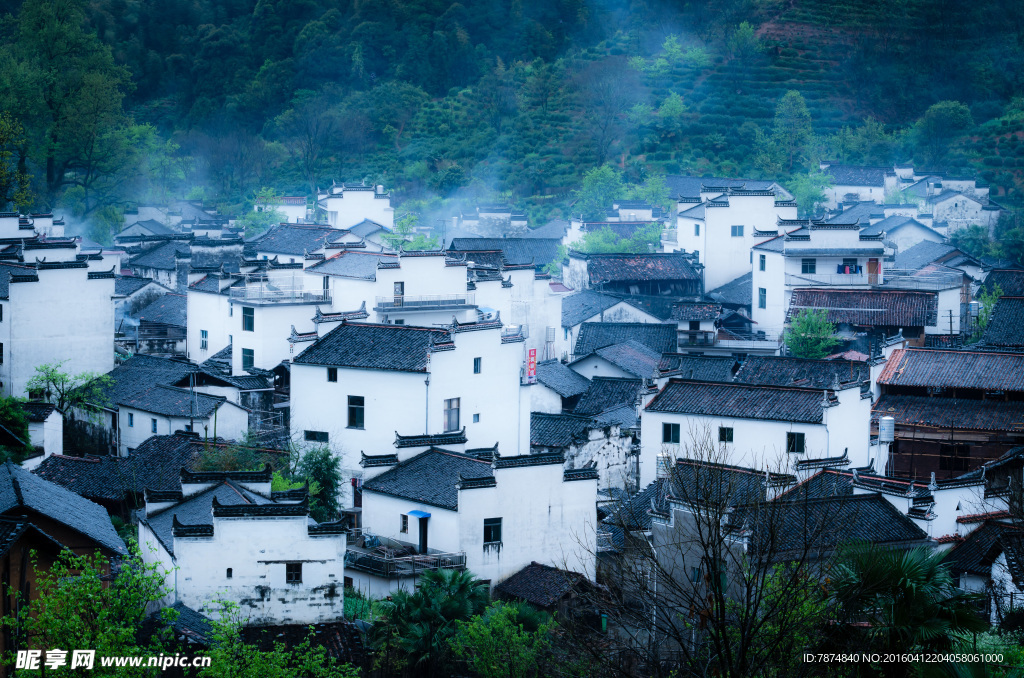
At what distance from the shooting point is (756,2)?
283 feet

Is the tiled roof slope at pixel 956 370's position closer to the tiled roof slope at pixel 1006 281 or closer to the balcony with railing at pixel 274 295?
the tiled roof slope at pixel 1006 281

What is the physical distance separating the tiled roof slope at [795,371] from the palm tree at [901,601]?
62.3ft

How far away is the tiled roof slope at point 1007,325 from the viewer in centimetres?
3459

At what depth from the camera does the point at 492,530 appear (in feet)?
76.1

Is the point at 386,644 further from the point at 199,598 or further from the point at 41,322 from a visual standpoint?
the point at 41,322

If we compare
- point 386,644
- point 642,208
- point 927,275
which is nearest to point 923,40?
point 642,208

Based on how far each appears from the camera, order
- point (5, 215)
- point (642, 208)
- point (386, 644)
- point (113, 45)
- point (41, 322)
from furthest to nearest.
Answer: point (113, 45) → point (642, 208) → point (5, 215) → point (41, 322) → point (386, 644)

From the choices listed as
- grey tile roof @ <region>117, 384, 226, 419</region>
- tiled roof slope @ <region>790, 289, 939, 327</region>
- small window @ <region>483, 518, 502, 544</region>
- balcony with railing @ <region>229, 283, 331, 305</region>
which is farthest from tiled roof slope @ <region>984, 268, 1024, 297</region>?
grey tile roof @ <region>117, 384, 226, 419</region>

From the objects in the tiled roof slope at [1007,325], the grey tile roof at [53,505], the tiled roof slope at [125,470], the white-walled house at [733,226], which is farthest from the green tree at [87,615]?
the white-walled house at [733,226]

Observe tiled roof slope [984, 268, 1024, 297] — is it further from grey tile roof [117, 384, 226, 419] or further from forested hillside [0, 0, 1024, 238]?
grey tile roof [117, 384, 226, 419]

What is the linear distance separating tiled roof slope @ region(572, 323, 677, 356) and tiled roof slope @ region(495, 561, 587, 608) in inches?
603

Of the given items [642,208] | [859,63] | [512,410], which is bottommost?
[512,410]

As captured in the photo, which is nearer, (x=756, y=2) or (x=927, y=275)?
(x=927, y=275)

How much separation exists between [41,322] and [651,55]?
194 ft
